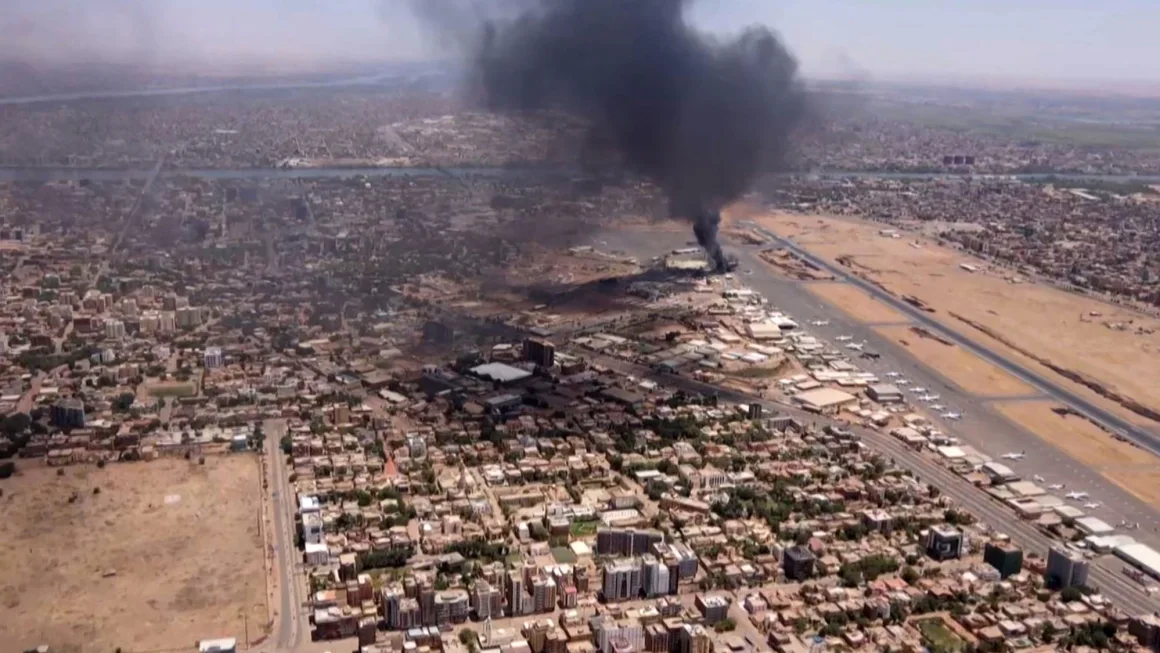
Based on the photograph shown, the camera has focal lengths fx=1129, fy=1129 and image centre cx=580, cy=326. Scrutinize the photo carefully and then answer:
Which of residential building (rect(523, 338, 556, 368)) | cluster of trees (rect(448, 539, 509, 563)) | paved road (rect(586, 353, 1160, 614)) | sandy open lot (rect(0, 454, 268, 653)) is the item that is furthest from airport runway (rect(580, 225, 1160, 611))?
sandy open lot (rect(0, 454, 268, 653))

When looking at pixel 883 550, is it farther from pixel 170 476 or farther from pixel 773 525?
pixel 170 476

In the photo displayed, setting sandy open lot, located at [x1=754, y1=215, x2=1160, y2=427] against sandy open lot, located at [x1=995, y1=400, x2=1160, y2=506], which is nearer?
sandy open lot, located at [x1=995, y1=400, x2=1160, y2=506]

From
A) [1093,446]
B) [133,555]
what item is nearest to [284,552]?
[133,555]

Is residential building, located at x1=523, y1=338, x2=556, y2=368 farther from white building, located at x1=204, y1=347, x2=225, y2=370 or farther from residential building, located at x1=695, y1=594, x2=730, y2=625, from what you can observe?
residential building, located at x1=695, y1=594, x2=730, y2=625

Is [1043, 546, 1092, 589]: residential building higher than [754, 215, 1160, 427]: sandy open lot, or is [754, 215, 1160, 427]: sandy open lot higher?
[1043, 546, 1092, 589]: residential building

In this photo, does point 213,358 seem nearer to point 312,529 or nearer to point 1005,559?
point 312,529

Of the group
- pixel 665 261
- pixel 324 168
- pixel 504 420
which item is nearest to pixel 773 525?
pixel 504 420
